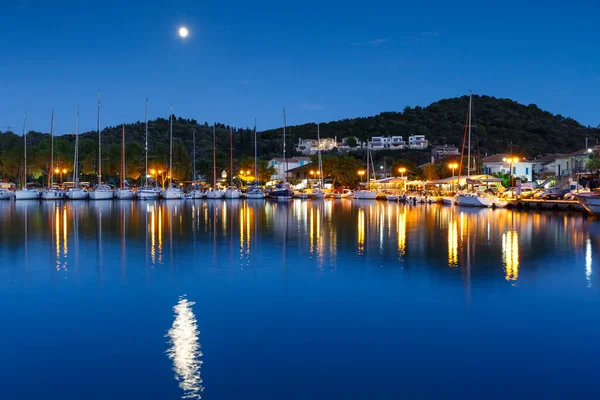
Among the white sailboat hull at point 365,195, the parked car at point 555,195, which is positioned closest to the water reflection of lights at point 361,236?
the parked car at point 555,195

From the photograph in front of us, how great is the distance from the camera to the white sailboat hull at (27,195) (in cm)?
6969

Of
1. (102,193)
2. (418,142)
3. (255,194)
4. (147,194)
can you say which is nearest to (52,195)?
(102,193)

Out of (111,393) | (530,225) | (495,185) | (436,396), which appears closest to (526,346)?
(436,396)

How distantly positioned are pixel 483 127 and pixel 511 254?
11935 centimetres

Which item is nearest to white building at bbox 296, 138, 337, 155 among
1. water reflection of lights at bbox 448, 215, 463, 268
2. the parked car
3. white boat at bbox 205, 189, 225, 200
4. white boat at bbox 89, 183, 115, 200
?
white boat at bbox 205, 189, 225, 200

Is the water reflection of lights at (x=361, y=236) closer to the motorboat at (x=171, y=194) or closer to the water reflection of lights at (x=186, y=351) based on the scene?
the water reflection of lights at (x=186, y=351)

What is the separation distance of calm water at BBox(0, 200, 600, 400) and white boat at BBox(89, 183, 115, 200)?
4682cm

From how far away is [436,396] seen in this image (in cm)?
748

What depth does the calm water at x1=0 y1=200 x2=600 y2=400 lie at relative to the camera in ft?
26.0

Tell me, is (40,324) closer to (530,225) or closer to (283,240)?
(283,240)

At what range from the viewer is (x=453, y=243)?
2288cm

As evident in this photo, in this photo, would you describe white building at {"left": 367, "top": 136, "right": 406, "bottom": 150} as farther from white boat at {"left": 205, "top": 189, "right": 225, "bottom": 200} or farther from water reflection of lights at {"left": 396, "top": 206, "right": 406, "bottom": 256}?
water reflection of lights at {"left": 396, "top": 206, "right": 406, "bottom": 256}

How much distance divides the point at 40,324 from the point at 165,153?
8128cm

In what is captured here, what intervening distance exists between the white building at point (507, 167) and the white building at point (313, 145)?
2388 inches
